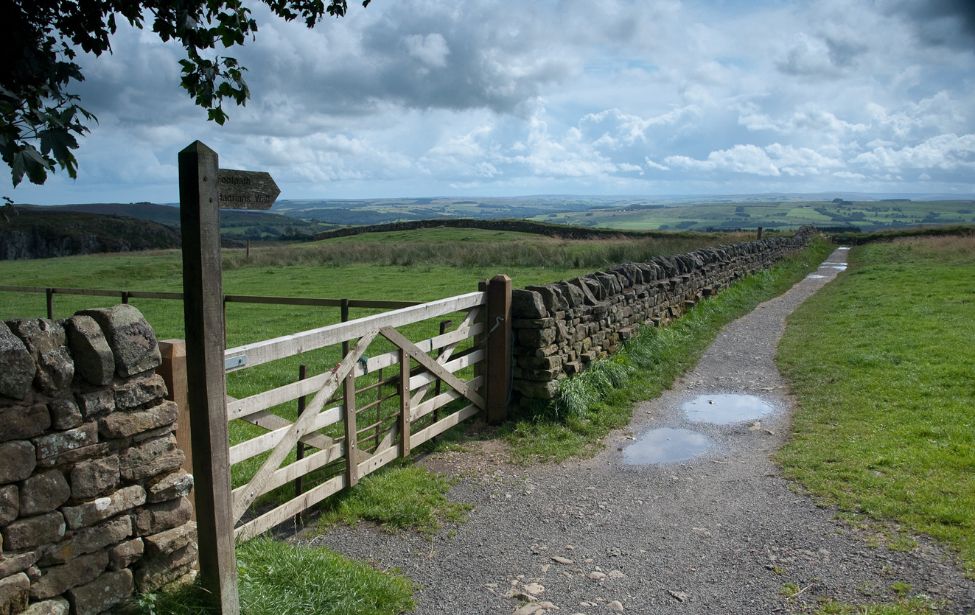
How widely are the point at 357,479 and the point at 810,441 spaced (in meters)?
4.65

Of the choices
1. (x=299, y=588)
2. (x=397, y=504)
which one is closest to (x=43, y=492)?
(x=299, y=588)

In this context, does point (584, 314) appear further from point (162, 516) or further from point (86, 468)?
point (86, 468)

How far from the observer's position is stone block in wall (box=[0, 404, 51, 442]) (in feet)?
9.93

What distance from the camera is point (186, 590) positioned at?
3.79m

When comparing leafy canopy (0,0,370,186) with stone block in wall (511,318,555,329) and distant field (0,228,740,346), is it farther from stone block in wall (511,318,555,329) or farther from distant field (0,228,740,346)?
distant field (0,228,740,346)

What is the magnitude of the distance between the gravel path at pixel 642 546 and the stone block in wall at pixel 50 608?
1940 millimetres

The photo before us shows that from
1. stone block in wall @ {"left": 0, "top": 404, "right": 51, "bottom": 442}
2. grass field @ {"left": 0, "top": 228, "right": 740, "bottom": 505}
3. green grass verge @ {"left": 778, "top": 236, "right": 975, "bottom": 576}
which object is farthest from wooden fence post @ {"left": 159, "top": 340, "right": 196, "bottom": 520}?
green grass verge @ {"left": 778, "top": 236, "right": 975, "bottom": 576}

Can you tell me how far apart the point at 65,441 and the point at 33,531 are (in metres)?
0.41

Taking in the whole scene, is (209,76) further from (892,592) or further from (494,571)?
(892,592)

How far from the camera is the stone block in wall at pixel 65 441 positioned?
3.16 m

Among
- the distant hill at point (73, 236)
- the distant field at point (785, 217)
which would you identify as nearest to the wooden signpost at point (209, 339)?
the distant hill at point (73, 236)

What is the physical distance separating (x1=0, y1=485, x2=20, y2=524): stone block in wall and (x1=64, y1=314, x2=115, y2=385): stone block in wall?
0.57 metres

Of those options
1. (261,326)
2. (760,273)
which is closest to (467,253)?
(760,273)

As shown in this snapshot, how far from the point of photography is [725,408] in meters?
8.71
